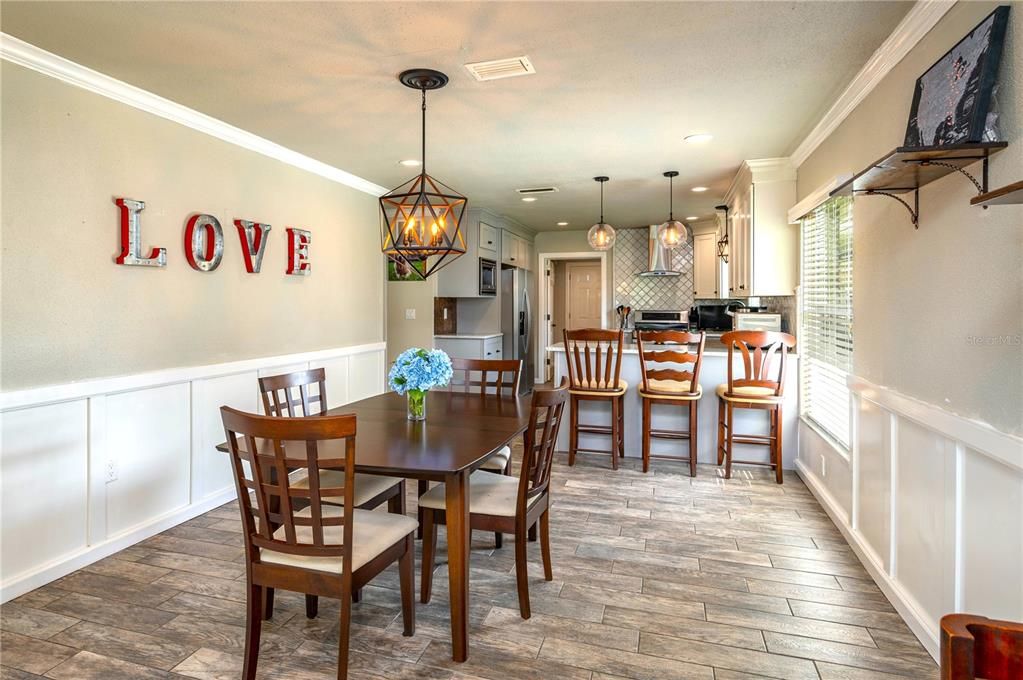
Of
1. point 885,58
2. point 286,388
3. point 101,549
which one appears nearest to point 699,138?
point 885,58

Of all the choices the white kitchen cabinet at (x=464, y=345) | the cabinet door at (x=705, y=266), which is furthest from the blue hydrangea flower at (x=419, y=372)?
the cabinet door at (x=705, y=266)

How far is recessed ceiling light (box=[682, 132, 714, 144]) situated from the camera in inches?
144

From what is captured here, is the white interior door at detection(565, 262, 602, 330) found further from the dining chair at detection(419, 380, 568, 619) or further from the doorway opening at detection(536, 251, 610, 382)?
the dining chair at detection(419, 380, 568, 619)

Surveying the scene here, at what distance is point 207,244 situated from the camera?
3361mm

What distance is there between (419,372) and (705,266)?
573cm

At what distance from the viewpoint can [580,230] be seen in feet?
26.9

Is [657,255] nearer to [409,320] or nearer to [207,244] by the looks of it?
[409,320]

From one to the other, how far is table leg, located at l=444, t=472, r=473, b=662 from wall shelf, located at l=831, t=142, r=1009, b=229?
174 centimetres

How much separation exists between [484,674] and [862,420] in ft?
6.94

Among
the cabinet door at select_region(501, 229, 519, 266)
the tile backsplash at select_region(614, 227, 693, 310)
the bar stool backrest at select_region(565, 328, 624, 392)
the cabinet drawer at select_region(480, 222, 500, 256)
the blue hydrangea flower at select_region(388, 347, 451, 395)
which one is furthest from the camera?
the tile backsplash at select_region(614, 227, 693, 310)

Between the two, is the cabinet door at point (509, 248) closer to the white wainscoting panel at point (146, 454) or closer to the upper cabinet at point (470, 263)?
the upper cabinet at point (470, 263)

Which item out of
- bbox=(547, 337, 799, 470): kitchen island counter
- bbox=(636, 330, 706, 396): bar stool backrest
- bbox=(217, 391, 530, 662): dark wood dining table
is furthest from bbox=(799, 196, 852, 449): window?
bbox=(217, 391, 530, 662): dark wood dining table

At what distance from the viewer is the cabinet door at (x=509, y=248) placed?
7020 mm

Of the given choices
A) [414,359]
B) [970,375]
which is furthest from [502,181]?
[970,375]
